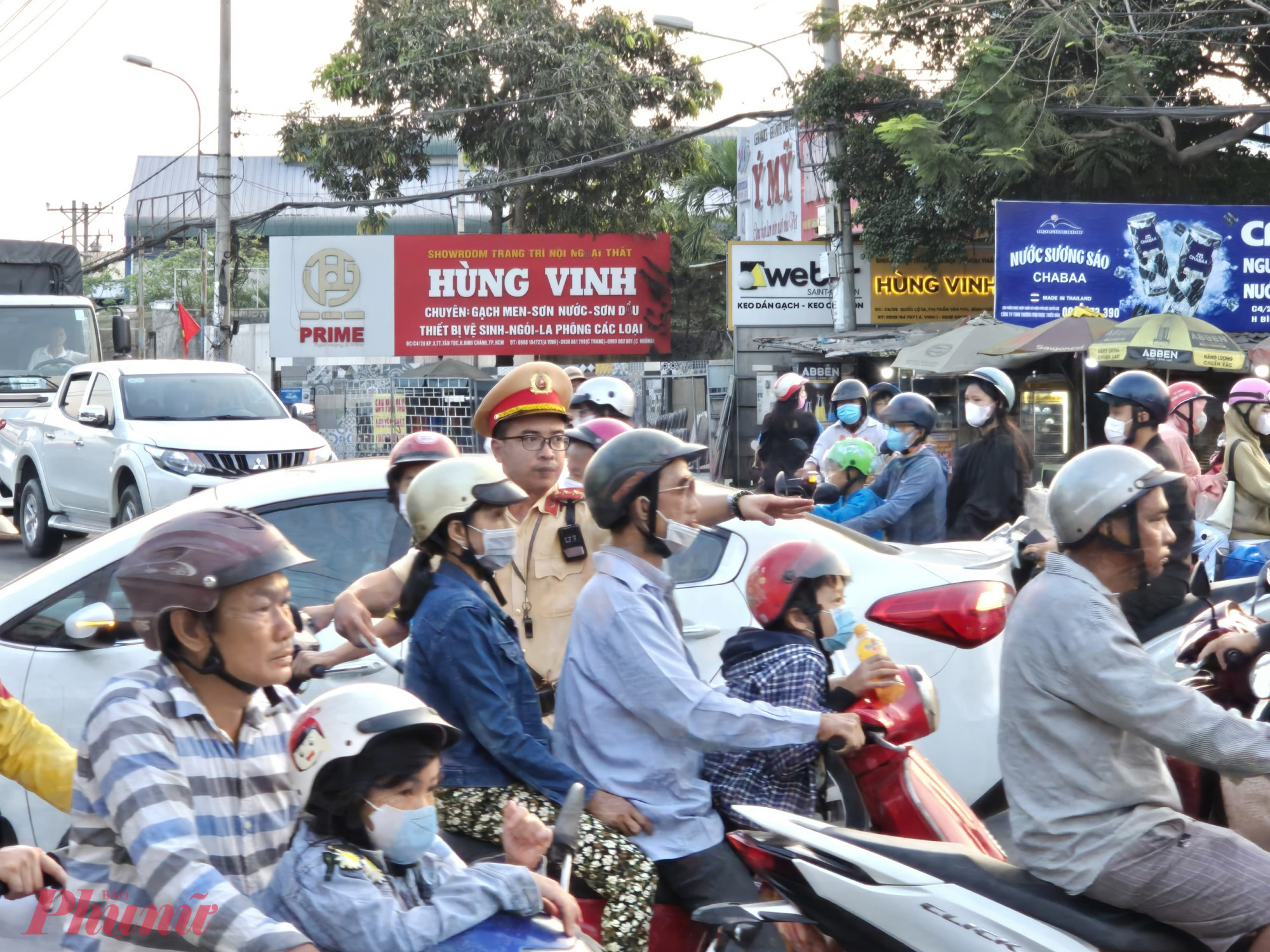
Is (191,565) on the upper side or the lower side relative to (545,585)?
upper

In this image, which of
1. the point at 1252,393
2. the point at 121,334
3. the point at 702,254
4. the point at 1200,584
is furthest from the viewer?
the point at 702,254

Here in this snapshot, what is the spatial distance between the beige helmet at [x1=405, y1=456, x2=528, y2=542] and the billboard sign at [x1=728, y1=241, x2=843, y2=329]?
20400mm

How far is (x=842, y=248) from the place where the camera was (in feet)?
71.5

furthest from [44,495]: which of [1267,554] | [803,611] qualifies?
[803,611]

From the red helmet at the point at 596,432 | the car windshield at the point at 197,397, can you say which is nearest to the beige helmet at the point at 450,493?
the red helmet at the point at 596,432

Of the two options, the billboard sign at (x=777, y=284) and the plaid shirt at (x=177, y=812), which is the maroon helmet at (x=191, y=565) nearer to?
the plaid shirt at (x=177, y=812)

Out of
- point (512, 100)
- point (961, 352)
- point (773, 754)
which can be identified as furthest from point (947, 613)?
point (512, 100)

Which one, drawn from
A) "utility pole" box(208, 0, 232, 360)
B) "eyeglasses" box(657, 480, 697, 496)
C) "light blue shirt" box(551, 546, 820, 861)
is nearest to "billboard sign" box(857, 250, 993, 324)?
"utility pole" box(208, 0, 232, 360)

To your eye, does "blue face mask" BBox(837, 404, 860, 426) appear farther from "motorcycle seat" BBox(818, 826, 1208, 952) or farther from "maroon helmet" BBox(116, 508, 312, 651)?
"maroon helmet" BBox(116, 508, 312, 651)

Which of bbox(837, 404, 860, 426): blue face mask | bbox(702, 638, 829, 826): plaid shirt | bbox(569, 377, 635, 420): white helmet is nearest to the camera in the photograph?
bbox(702, 638, 829, 826): plaid shirt

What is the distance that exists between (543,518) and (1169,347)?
13.9m

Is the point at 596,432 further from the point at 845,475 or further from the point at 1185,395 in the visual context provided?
the point at 1185,395

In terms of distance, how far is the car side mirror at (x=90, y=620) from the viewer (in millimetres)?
4250

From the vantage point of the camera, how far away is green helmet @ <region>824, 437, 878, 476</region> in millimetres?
7730
